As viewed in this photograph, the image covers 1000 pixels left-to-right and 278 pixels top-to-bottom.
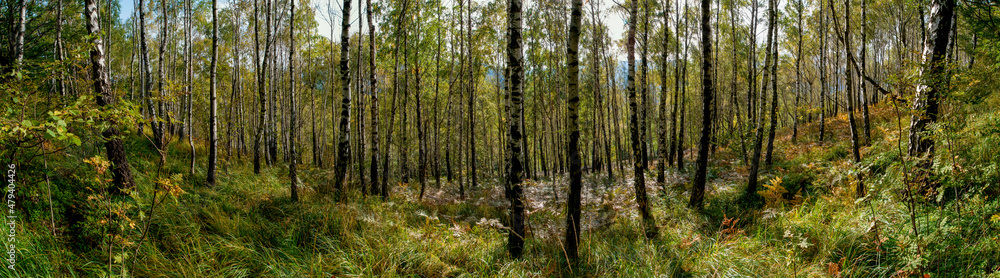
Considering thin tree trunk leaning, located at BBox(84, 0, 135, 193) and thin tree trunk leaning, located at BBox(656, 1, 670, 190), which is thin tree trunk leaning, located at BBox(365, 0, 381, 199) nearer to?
thin tree trunk leaning, located at BBox(84, 0, 135, 193)

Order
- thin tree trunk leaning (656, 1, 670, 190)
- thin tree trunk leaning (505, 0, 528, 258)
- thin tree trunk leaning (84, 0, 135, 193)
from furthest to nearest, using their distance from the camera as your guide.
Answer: thin tree trunk leaning (656, 1, 670, 190) < thin tree trunk leaning (84, 0, 135, 193) < thin tree trunk leaning (505, 0, 528, 258)

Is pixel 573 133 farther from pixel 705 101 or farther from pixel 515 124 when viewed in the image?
pixel 705 101

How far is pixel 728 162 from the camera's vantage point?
13.4 metres

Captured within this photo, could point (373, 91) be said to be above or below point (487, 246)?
above

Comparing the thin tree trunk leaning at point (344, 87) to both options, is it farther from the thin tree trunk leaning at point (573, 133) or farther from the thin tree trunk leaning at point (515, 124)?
the thin tree trunk leaning at point (573, 133)

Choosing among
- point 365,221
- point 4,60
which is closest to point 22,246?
point 365,221

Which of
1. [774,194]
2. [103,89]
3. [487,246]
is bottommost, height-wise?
[487,246]

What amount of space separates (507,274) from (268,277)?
2.53m

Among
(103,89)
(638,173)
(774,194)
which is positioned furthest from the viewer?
(638,173)

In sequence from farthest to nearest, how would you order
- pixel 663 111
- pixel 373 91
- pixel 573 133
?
pixel 663 111
pixel 373 91
pixel 573 133

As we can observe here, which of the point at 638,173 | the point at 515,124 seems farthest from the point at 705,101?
the point at 515,124

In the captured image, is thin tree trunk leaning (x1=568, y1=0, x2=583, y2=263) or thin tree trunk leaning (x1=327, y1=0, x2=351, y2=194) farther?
thin tree trunk leaning (x1=327, y1=0, x2=351, y2=194)

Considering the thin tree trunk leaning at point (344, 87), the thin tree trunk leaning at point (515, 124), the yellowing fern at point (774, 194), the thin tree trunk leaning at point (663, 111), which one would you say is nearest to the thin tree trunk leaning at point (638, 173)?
the thin tree trunk leaning at point (663, 111)

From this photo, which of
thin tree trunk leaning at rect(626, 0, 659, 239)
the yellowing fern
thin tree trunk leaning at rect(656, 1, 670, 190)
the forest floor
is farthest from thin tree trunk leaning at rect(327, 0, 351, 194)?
the yellowing fern
